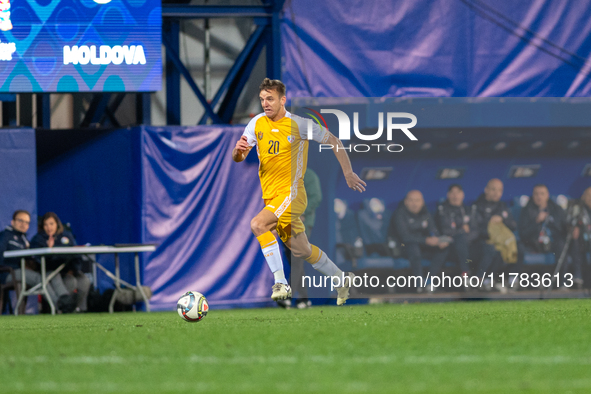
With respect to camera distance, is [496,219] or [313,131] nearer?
[313,131]

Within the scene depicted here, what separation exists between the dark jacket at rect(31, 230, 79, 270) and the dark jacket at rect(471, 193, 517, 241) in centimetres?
557

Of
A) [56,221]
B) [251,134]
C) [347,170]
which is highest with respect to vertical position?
[251,134]

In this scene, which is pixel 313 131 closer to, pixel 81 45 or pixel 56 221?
pixel 81 45

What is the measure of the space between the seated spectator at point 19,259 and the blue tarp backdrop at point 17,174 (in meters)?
0.34

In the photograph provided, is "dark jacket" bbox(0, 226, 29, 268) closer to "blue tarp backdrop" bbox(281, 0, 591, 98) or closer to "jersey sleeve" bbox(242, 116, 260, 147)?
"blue tarp backdrop" bbox(281, 0, 591, 98)

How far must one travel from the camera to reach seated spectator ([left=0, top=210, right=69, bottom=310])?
12469mm

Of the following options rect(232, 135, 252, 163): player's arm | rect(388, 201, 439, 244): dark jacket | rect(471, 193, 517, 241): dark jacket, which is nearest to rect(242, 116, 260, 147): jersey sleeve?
rect(232, 135, 252, 163): player's arm

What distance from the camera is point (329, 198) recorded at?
12297 millimetres

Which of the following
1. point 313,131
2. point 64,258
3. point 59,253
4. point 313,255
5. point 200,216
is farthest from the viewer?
point 200,216

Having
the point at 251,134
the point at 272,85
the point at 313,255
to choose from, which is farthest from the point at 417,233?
the point at 272,85

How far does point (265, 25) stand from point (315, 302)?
4245mm

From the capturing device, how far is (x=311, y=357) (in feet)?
16.6

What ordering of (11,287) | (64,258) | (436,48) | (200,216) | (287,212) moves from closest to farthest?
(287,212) < (11,287) < (64,258) < (200,216) < (436,48)

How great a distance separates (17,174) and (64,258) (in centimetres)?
149
